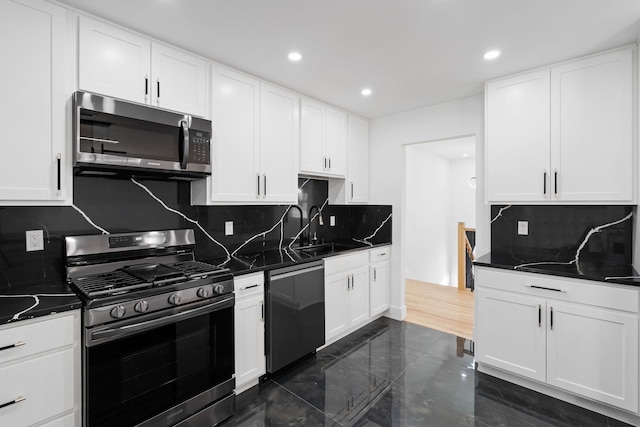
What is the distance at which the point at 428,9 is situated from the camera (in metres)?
1.86

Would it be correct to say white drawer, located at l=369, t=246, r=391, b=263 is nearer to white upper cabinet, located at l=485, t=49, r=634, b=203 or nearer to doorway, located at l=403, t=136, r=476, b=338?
doorway, located at l=403, t=136, r=476, b=338

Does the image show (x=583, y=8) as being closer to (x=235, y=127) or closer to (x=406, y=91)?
(x=406, y=91)

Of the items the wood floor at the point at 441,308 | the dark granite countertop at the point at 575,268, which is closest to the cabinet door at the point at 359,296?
the wood floor at the point at 441,308

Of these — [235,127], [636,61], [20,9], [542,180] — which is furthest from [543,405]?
[20,9]

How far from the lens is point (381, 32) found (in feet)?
6.91

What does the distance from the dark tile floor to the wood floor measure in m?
0.58

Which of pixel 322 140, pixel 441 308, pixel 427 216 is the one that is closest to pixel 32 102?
pixel 322 140

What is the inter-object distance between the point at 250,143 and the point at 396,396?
7.56ft

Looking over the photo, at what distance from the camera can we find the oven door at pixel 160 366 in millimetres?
1579

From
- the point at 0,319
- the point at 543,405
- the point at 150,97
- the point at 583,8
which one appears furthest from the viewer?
the point at 543,405

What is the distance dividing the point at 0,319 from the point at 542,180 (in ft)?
11.6

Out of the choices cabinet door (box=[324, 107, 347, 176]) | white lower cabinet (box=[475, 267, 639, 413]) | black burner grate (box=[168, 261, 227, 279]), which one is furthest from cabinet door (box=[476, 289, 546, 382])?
black burner grate (box=[168, 261, 227, 279])

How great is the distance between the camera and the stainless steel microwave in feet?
5.97

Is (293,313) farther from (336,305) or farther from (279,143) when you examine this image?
(279,143)
